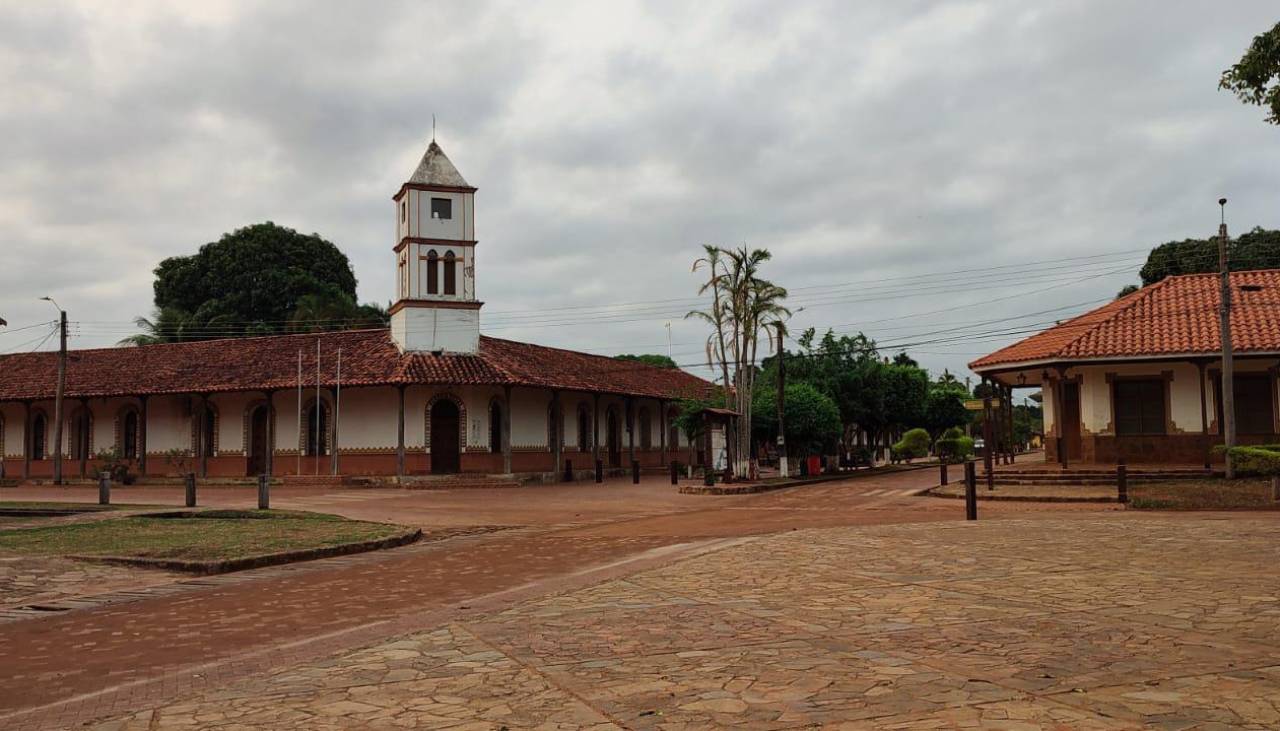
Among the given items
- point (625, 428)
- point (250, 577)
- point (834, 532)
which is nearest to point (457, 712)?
point (250, 577)

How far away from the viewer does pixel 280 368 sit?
1448 inches

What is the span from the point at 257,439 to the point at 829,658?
3514 cm

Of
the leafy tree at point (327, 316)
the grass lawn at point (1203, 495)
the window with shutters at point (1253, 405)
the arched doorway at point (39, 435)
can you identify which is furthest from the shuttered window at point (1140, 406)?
the arched doorway at point (39, 435)

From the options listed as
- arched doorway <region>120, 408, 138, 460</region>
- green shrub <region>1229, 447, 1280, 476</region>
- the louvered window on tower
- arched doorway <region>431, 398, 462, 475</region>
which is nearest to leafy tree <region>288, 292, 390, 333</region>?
arched doorway <region>120, 408, 138, 460</region>

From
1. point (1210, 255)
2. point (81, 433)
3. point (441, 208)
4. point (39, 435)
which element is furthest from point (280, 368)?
point (1210, 255)

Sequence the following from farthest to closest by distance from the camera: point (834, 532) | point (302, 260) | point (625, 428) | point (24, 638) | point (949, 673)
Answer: point (302, 260) → point (625, 428) → point (834, 532) → point (24, 638) → point (949, 673)

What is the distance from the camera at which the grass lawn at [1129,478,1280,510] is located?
58.8ft

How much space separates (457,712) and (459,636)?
2062 millimetres

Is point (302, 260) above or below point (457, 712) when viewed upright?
above

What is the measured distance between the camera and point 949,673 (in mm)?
5418

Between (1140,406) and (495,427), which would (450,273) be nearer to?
(495,427)

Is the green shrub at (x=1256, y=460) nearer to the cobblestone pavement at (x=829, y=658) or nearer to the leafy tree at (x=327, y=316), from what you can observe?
the cobblestone pavement at (x=829, y=658)

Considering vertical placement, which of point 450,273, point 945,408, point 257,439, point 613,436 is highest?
point 450,273

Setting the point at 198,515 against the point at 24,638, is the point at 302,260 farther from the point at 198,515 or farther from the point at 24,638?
the point at 24,638
